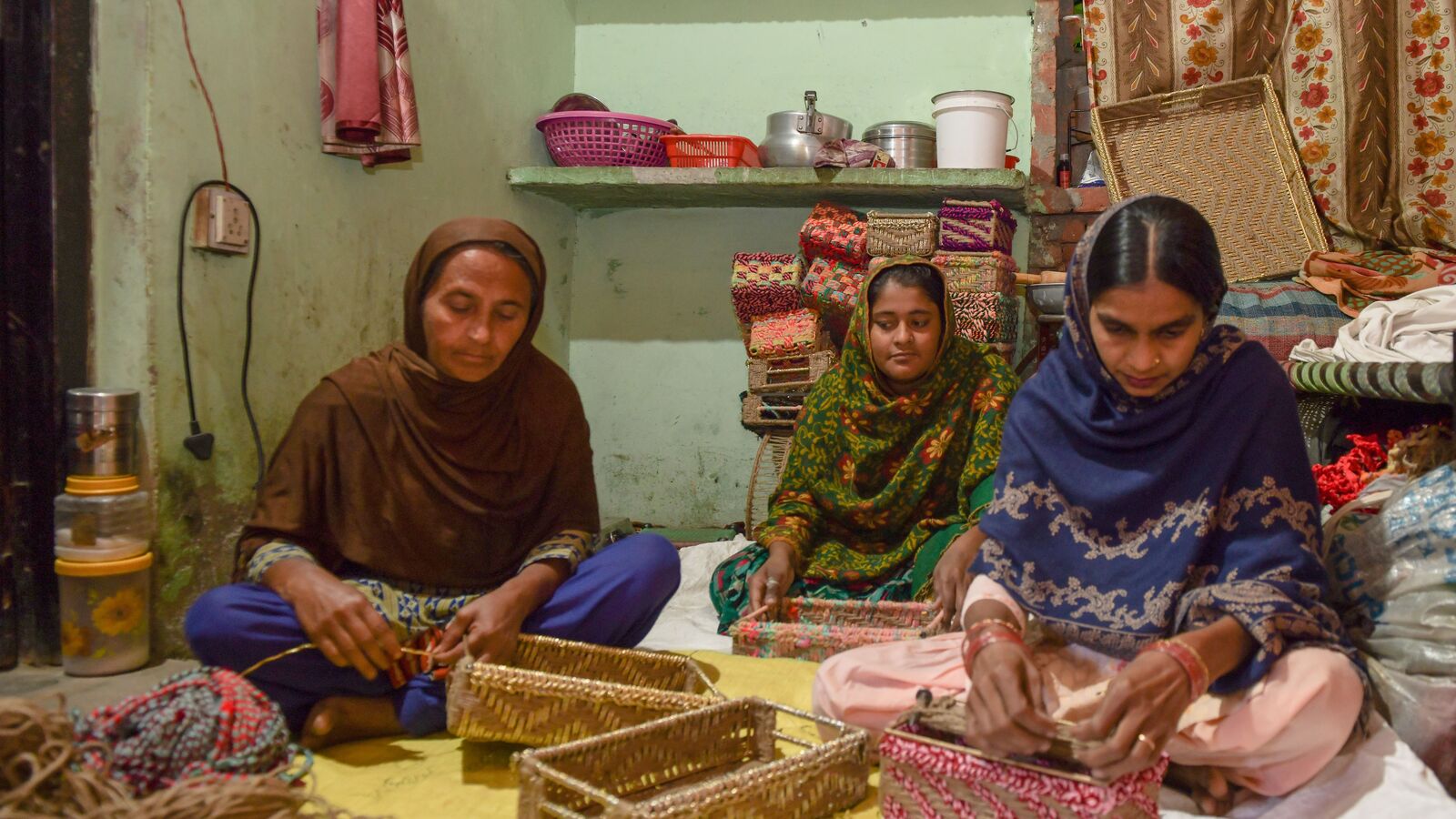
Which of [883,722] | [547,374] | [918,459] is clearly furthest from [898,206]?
[883,722]

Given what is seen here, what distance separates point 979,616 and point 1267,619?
16.9 inches

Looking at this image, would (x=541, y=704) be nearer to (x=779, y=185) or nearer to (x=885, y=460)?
(x=885, y=460)

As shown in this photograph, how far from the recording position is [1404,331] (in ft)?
8.50

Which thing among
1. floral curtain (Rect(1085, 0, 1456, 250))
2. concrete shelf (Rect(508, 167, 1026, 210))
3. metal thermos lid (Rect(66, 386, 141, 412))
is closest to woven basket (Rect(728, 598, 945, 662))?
metal thermos lid (Rect(66, 386, 141, 412))

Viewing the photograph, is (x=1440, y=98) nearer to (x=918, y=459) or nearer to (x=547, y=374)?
(x=918, y=459)

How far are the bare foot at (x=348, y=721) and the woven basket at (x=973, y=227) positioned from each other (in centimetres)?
273

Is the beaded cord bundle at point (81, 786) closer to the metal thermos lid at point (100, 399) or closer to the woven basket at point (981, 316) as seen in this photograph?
the metal thermos lid at point (100, 399)

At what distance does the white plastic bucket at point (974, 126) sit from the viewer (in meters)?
3.93

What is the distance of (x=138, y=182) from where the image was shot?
2492 millimetres

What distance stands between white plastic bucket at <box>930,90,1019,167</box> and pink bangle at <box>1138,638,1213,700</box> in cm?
276

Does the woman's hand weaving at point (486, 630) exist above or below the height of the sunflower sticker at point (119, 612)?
above

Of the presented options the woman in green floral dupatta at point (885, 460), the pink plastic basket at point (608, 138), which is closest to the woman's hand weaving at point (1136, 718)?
the woman in green floral dupatta at point (885, 460)

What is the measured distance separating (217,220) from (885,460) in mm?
1901

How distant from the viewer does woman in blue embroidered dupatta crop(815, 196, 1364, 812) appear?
156 cm
